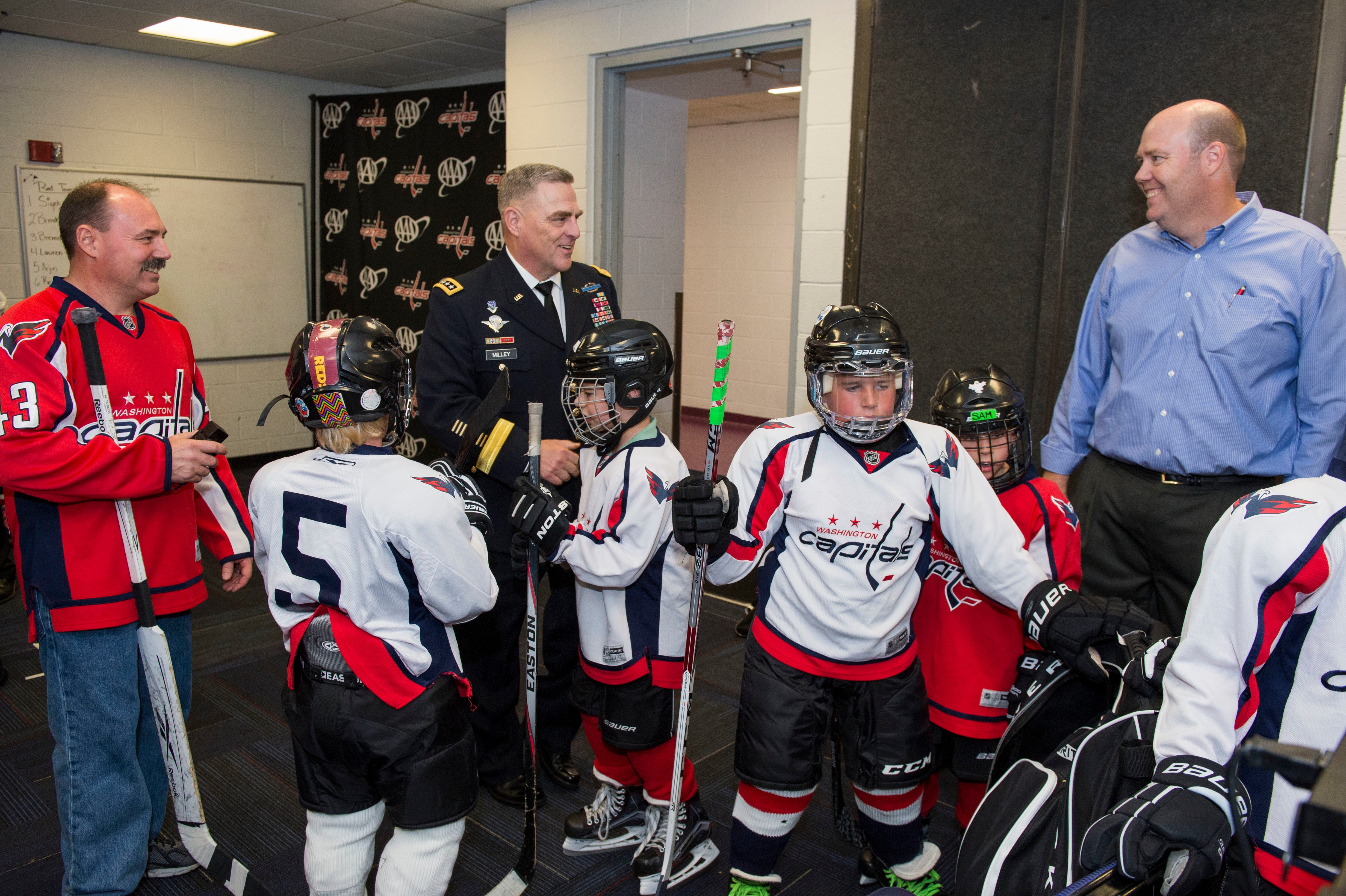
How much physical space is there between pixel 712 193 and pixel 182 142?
4.84m

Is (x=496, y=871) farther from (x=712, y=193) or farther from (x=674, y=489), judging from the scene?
(x=712, y=193)

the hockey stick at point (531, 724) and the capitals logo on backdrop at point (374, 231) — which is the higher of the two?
the capitals logo on backdrop at point (374, 231)

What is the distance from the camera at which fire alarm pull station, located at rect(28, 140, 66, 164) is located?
6.16 m

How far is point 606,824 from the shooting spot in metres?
2.58

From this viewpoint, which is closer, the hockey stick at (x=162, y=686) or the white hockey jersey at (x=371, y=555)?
the white hockey jersey at (x=371, y=555)

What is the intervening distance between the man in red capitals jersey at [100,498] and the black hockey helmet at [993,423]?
1.76 m

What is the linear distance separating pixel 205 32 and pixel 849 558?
19.5ft

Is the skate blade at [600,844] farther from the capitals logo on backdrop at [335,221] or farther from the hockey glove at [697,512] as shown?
the capitals logo on backdrop at [335,221]

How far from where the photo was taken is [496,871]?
8.14 ft

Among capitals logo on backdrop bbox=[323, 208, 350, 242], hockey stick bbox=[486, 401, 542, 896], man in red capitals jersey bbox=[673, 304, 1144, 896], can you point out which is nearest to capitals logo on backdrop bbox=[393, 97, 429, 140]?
capitals logo on backdrop bbox=[323, 208, 350, 242]

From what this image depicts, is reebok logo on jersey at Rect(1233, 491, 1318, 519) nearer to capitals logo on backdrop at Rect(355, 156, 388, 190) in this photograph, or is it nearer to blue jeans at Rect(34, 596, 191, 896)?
blue jeans at Rect(34, 596, 191, 896)

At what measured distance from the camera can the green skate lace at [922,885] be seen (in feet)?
7.43

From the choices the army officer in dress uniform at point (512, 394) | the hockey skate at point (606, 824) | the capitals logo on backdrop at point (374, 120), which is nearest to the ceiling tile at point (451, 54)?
the capitals logo on backdrop at point (374, 120)

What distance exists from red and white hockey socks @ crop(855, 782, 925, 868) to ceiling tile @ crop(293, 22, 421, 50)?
17.5ft
